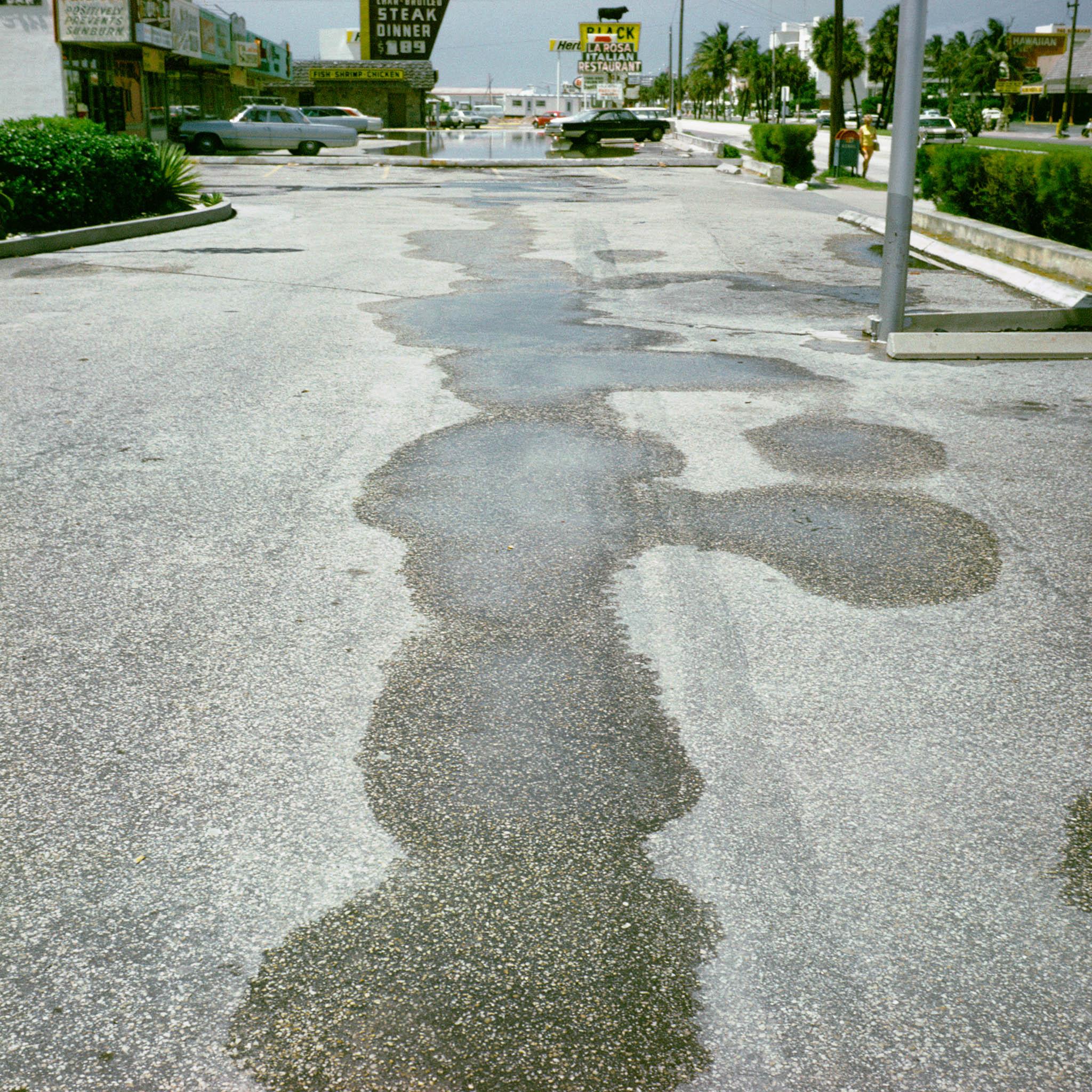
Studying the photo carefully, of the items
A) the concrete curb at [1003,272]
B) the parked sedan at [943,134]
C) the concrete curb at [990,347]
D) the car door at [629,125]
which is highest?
the car door at [629,125]

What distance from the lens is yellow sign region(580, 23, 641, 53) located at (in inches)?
3204

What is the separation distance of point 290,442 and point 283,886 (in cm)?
438

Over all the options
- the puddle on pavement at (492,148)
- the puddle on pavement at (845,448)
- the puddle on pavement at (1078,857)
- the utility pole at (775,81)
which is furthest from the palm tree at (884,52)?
the puddle on pavement at (1078,857)

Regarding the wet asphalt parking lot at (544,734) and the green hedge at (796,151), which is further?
the green hedge at (796,151)

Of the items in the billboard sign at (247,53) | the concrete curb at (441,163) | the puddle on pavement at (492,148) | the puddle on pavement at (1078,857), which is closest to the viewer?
the puddle on pavement at (1078,857)

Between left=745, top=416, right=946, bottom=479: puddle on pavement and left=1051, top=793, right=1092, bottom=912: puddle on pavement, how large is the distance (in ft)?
10.7

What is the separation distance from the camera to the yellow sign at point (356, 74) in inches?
2864

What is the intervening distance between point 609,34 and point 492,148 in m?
32.2

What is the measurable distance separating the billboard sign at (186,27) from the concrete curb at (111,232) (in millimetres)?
22096

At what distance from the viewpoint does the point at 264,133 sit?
4456 cm

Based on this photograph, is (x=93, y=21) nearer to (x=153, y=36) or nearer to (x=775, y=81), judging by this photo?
(x=153, y=36)

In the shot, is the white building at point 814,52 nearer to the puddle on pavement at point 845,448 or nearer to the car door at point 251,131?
the car door at point 251,131

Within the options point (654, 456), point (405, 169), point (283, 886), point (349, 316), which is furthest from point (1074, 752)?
point (405, 169)

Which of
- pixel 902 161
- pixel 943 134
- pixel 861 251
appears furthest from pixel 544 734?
pixel 943 134
